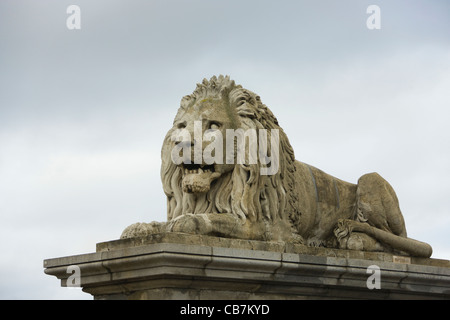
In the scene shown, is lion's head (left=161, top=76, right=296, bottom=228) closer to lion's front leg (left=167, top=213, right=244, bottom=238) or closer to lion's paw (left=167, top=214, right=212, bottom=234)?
lion's front leg (left=167, top=213, right=244, bottom=238)

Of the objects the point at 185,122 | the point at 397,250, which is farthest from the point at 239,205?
the point at 397,250

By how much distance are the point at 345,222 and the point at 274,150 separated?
1550 millimetres

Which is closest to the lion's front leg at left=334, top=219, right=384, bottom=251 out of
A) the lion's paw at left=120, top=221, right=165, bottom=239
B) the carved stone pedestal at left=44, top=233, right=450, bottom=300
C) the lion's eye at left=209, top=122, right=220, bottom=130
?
the carved stone pedestal at left=44, top=233, right=450, bottom=300

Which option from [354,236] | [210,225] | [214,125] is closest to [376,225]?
[354,236]

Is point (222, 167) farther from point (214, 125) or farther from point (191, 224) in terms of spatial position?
point (191, 224)

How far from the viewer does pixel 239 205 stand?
503 inches

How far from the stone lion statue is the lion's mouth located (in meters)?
0.01

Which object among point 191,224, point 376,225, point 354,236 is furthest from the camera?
point 376,225

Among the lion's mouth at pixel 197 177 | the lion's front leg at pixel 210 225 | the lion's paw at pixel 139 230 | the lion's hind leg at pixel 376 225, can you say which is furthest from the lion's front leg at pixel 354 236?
the lion's paw at pixel 139 230

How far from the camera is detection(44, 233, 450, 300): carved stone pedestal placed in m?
11.4

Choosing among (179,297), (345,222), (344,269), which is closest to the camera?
(179,297)

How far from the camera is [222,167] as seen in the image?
12938 millimetres

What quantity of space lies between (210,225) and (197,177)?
0.86 meters
